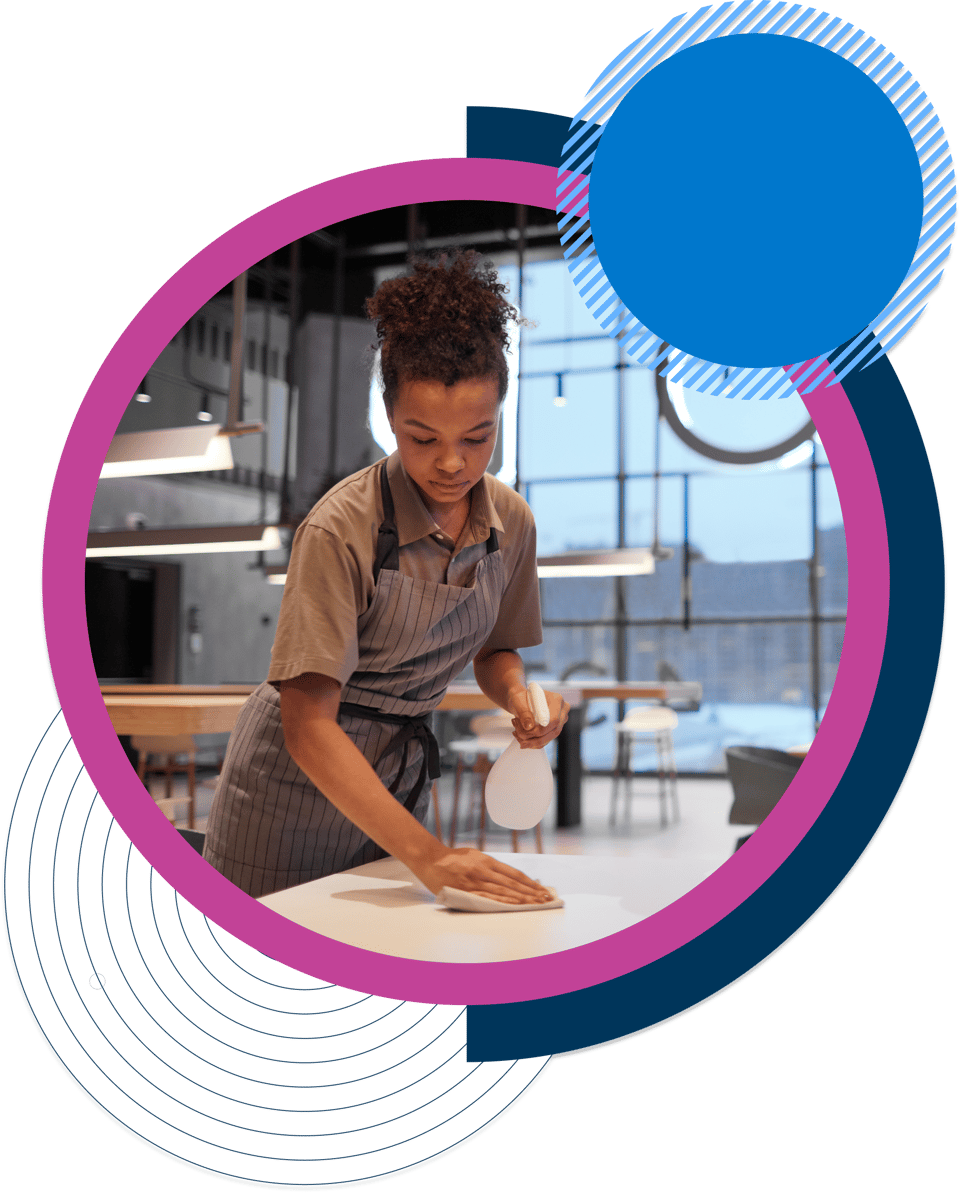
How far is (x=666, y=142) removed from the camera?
2.98ft

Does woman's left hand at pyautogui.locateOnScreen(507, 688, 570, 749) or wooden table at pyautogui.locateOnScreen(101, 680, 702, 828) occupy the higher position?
woman's left hand at pyautogui.locateOnScreen(507, 688, 570, 749)

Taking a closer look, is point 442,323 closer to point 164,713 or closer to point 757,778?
point 164,713

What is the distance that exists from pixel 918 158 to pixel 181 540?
4.77 feet

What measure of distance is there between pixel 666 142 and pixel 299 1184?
129 centimetres

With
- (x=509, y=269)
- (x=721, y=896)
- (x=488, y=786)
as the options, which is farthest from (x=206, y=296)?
(x=509, y=269)

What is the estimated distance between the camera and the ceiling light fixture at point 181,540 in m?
1.31

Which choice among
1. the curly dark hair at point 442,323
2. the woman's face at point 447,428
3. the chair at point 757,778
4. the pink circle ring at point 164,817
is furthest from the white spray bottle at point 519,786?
the chair at point 757,778

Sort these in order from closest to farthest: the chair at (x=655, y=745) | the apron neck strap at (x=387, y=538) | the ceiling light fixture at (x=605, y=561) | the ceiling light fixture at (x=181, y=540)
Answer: the apron neck strap at (x=387, y=538), the ceiling light fixture at (x=181, y=540), the ceiling light fixture at (x=605, y=561), the chair at (x=655, y=745)

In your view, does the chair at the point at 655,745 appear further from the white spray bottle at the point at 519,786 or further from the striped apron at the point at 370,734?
the white spray bottle at the point at 519,786

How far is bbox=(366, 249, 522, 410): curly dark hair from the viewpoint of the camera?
39.6 inches

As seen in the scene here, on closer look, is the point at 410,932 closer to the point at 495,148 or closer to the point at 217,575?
the point at 495,148

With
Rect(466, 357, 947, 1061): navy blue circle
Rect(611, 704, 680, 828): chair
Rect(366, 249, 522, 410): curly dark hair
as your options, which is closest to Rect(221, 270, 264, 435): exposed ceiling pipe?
Rect(366, 249, 522, 410): curly dark hair

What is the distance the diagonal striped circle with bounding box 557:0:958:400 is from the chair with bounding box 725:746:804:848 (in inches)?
45.0

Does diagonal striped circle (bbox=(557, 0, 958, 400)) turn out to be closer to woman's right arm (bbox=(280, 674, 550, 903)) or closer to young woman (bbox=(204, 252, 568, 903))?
young woman (bbox=(204, 252, 568, 903))
